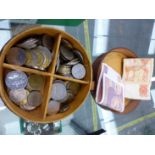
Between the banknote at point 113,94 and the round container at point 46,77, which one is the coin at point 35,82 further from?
the banknote at point 113,94

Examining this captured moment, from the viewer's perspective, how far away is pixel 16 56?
3.56ft

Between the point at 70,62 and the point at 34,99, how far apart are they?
0.22 m

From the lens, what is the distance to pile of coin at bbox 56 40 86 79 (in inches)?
46.6

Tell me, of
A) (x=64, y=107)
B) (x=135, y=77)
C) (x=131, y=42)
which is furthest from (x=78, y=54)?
(x=131, y=42)

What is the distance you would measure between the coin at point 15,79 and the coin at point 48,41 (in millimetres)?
167

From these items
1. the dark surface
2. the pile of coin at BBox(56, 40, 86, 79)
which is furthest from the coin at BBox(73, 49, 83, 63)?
the dark surface

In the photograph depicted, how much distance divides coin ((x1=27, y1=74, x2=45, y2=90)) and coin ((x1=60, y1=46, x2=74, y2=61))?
0.14 metres

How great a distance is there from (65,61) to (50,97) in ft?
0.57

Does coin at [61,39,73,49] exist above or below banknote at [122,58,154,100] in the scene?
above

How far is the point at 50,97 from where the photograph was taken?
1.16 m

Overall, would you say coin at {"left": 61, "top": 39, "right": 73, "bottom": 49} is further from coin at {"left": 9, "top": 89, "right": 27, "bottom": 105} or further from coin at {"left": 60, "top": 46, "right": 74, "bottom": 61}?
coin at {"left": 9, "top": 89, "right": 27, "bottom": 105}
